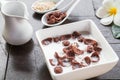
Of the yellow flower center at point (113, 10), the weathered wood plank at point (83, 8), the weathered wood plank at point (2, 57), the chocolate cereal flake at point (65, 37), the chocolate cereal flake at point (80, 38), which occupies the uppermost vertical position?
the yellow flower center at point (113, 10)

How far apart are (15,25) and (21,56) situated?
0.10m

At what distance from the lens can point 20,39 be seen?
31.6 inches

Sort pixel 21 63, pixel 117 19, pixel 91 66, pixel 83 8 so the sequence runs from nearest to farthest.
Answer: pixel 91 66, pixel 21 63, pixel 117 19, pixel 83 8

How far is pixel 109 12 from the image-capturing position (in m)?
0.91

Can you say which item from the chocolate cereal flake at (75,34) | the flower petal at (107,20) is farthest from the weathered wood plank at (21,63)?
the flower petal at (107,20)

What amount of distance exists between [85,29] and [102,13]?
0.13 metres

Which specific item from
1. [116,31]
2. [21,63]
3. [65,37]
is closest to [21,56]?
[21,63]

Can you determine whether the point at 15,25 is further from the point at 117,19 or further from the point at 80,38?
the point at 117,19

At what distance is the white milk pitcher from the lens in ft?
2.56

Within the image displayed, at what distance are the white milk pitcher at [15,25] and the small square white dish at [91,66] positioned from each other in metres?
0.05

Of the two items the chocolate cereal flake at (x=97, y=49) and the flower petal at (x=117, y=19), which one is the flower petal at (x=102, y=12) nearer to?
the flower petal at (x=117, y=19)

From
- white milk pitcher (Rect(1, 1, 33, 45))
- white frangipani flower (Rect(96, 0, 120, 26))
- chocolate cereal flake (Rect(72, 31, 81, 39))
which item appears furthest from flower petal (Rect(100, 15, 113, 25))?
white milk pitcher (Rect(1, 1, 33, 45))

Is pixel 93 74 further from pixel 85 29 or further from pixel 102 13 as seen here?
pixel 102 13

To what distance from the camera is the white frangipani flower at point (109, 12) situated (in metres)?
0.88
